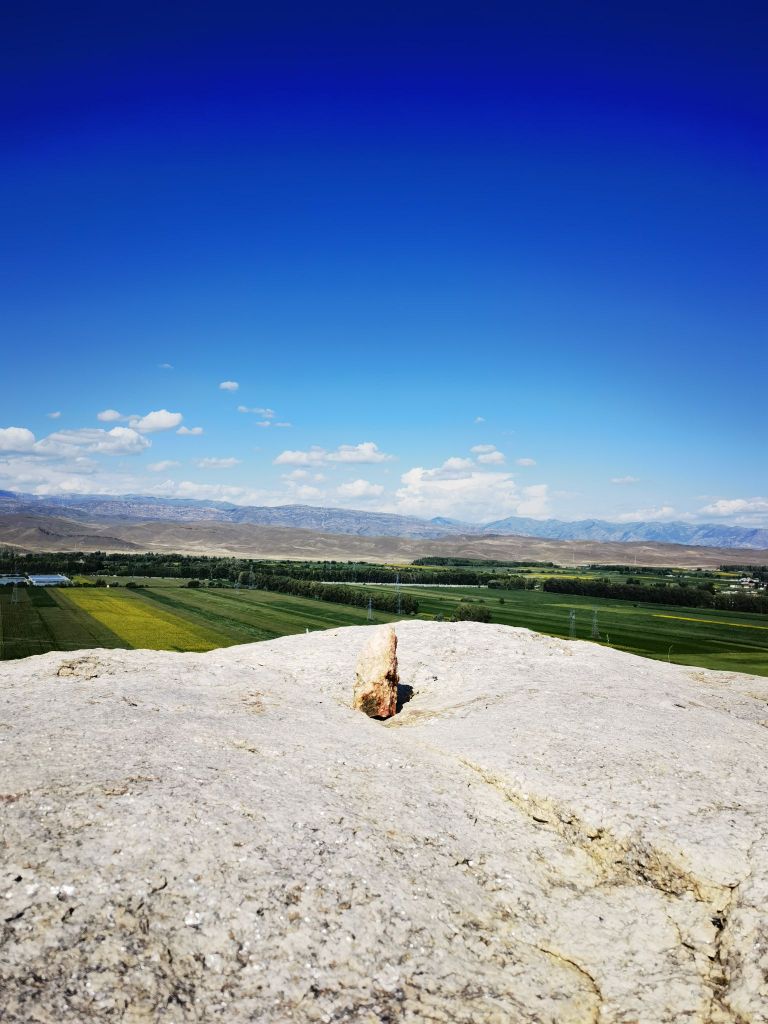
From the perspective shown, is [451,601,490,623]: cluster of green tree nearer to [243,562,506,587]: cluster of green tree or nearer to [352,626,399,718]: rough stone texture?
[243,562,506,587]: cluster of green tree

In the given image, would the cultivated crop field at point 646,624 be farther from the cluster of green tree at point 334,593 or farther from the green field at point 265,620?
the cluster of green tree at point 334,593

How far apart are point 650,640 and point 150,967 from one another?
3145 inches

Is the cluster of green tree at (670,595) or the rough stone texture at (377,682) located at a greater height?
the rough stone texture at (377,682)

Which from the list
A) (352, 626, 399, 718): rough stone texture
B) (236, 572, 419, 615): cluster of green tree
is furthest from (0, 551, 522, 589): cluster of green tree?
(352, 626, 399, 718): rough stone texture

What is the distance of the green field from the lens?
66125 mm

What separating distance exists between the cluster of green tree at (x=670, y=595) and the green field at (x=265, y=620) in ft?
16.2

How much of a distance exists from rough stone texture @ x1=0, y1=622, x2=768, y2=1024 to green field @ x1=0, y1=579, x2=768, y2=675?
47.7m

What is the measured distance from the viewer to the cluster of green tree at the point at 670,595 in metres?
113

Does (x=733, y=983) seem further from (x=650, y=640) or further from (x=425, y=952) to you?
(x=650, y=640)

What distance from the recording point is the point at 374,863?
11641 mm

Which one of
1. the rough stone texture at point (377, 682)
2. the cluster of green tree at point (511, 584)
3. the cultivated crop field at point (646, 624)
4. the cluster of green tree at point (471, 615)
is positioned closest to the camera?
the rough stone texture at point (377, 682)

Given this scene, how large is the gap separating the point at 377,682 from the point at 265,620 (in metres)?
64.7

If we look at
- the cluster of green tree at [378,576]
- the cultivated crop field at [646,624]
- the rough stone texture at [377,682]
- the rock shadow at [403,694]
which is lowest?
the cultivated crop field at [646,624]

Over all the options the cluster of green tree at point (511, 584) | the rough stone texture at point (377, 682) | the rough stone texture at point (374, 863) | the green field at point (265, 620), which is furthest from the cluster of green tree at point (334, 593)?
the rough stone texture at point (374, 863)
